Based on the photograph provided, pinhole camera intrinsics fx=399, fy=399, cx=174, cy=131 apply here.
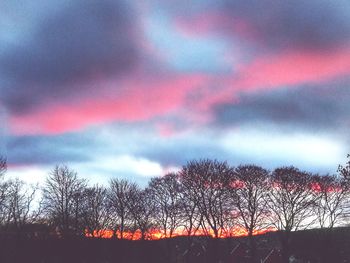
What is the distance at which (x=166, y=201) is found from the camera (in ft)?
227

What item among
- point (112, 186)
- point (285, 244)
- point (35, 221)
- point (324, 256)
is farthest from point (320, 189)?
point (35, 221)

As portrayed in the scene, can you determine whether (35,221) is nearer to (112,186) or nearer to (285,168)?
(112,186)

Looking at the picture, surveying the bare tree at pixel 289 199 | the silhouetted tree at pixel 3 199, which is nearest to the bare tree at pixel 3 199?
the silhouetted tree at pixel 3 199

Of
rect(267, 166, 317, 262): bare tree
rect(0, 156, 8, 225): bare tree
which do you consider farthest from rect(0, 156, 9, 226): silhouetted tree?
rect(267, 166, 317, 262): bare tree

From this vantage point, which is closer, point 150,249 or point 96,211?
point 150,249

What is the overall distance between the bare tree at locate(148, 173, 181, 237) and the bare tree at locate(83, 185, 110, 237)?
31.3 ft

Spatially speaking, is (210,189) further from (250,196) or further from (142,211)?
(142,211)

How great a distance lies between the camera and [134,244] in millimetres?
67375

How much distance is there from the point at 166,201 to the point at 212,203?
13.4m

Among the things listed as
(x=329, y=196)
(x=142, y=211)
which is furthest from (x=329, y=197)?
(x=142, y=211)

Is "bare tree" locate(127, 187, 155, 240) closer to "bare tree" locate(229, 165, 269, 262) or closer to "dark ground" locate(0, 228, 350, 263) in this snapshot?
"dark ground" locate(0, 228, 350, 263)

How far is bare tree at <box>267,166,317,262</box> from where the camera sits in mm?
59688

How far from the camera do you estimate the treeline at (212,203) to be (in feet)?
191

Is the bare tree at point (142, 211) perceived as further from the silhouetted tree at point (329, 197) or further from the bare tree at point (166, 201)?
the silhouetted tree at point (329, 197)
